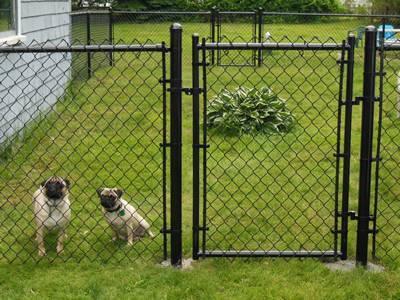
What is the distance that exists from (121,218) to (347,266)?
1525mm

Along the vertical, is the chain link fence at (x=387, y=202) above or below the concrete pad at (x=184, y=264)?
above

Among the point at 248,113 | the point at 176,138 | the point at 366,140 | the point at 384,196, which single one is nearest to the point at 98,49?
the point at 176,138

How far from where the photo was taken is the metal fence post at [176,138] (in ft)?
12.9

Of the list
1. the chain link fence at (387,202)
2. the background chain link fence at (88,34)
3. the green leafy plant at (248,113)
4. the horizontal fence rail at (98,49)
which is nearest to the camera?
the horizontal fence rail at (98,49)

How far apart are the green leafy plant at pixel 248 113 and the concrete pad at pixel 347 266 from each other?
3992mm

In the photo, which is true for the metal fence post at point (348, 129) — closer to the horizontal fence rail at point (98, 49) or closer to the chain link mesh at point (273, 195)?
the chain link mesh at point (273, 195)

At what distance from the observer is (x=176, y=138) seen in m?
4.05

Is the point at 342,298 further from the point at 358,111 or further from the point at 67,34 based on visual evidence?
the point at 67,34

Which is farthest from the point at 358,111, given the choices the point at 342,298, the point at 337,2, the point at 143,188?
the point at 337,2

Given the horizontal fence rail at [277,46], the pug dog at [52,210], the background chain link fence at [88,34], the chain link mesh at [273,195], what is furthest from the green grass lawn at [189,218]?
the background chain link fence at [88,34]

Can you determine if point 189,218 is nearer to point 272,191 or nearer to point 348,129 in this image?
point 272,191

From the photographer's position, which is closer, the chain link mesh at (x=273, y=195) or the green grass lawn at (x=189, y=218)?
the green grass lawn at (x=189, y=218)

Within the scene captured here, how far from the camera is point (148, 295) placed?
12.5ft

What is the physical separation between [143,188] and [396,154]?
2.84 meters
